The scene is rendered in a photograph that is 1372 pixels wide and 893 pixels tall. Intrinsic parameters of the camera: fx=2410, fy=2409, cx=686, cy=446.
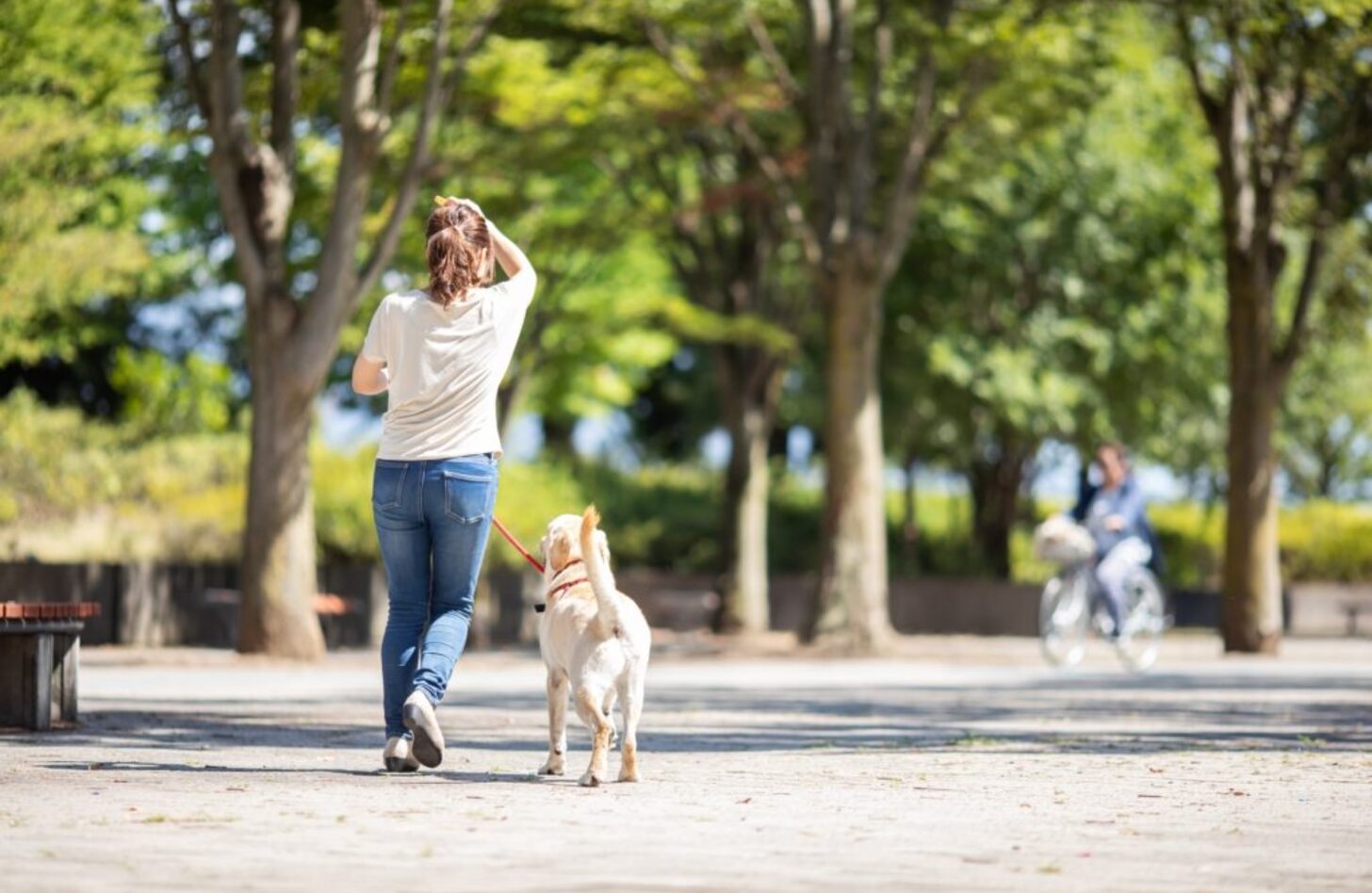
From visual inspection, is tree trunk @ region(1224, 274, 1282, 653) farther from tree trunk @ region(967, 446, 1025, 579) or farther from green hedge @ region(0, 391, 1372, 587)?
tree trunk @ region(967, 446, 1025, 579)

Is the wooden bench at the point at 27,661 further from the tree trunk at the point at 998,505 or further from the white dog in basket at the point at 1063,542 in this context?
the tree trunk at the point at 998,505

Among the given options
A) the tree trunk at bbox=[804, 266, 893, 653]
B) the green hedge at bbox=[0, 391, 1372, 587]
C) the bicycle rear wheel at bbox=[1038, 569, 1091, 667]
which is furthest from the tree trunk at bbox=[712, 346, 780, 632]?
the bicycle rear wheel at bbox=[1038, 569, 1091, 667]

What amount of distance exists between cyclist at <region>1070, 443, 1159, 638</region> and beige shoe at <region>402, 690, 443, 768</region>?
49.4ft

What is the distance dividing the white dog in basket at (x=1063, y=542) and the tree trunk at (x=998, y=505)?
18665 mm

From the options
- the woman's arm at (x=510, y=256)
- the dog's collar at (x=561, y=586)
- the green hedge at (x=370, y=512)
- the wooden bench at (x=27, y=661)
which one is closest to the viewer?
the dog's collar at (x=561, y=586)

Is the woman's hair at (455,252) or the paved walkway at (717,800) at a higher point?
the woman's hair at (455,252)

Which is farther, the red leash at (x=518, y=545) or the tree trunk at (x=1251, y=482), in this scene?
the tree trunk at (x=1251, y=482)

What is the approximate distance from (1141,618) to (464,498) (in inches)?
611

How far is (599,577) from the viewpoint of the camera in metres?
8.64

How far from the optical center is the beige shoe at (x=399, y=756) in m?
9.13

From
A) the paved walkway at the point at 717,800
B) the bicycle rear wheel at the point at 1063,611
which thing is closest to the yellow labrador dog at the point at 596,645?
the paved walkway at the point at 717,800

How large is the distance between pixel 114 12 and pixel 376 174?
5.08 metres

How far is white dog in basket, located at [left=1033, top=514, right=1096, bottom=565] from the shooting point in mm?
23266

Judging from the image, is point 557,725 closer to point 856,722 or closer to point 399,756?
point 399,756
